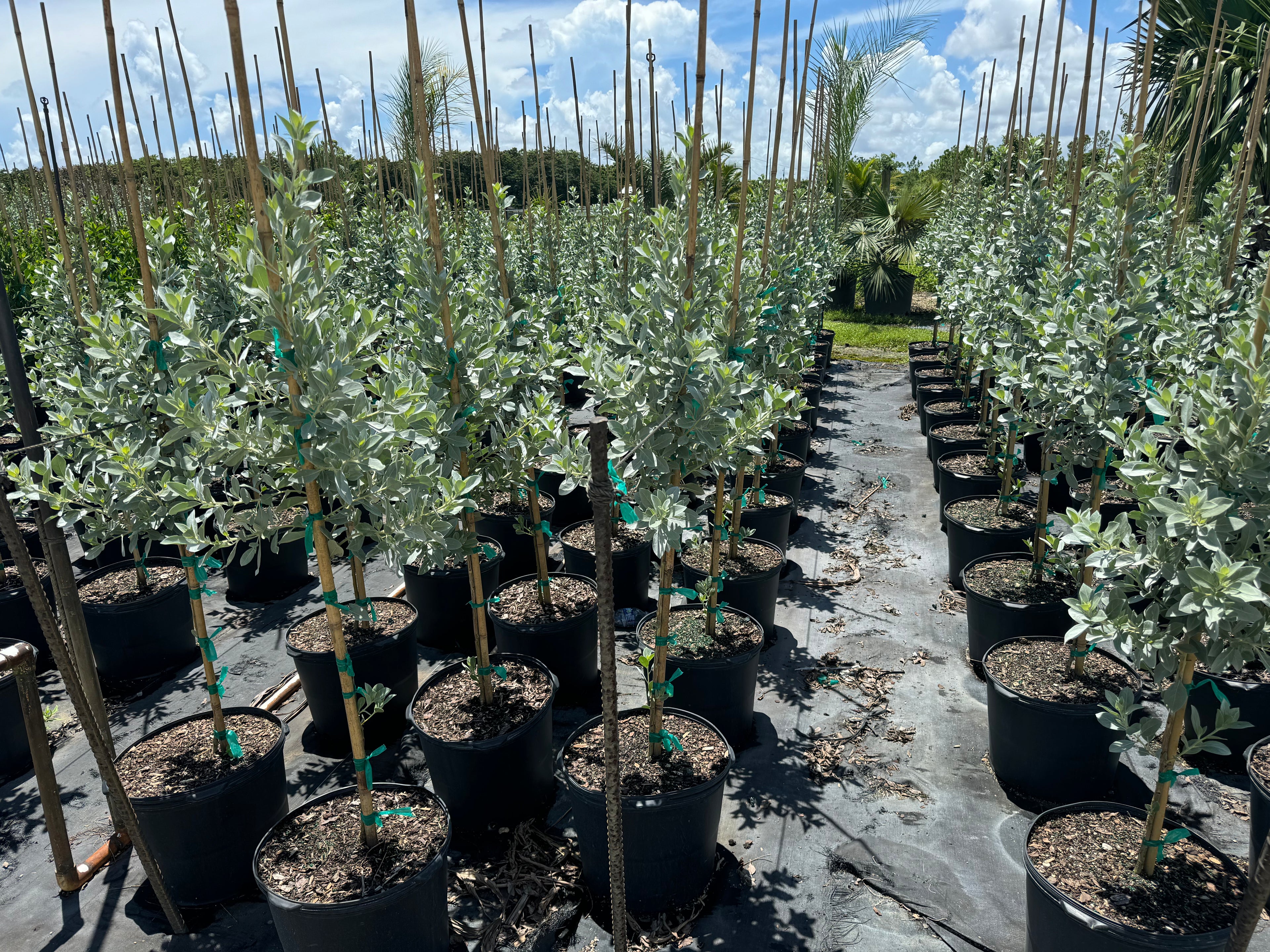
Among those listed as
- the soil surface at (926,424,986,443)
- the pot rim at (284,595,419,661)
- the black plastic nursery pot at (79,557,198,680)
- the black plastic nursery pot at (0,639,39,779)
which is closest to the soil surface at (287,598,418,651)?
the pot rim at (284,595,419,661)

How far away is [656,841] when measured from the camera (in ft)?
10.6

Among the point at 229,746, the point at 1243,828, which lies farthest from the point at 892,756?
the point at 229,746

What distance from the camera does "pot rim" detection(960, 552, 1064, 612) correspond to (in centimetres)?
477

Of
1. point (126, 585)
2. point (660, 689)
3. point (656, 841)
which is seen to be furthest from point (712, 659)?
point (126, 585)

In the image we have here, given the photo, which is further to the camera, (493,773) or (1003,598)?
(1003,598)

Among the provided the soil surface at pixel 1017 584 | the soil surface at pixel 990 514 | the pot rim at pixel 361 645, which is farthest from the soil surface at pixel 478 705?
the soil surface at pixel 990 514

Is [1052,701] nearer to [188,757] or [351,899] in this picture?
[351,899]

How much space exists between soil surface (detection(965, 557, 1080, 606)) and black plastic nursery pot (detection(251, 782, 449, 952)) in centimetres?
385

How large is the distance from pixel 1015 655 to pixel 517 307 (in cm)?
379

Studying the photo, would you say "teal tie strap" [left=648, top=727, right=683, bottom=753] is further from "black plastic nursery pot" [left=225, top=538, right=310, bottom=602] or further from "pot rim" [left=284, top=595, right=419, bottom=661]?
"black plastic nursery pot" [left=225, top=538, right=310, bottom=602]

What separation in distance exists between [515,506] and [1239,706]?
5277 mm

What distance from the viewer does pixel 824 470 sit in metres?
9.12

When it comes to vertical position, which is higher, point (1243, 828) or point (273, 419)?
point (273, 419)

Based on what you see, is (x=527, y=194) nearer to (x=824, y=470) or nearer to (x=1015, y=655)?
(x=824, y=470)
